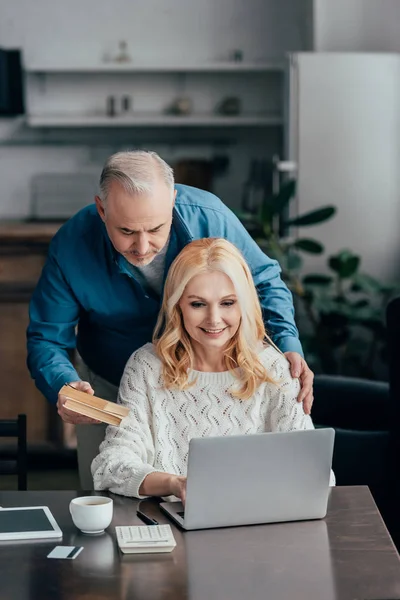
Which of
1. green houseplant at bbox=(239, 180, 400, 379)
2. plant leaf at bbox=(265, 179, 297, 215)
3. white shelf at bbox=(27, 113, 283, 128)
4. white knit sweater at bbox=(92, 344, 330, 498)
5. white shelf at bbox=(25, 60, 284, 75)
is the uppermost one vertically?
white shelf at bbox=(25, 60, 284, 75)

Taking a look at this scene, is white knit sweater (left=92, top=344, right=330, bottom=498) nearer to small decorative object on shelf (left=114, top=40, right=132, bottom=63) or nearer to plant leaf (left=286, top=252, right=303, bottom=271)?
plant leaf (left=286, top=252, right=303, bottom=271)

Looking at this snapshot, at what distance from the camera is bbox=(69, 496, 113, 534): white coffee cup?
1733 millimetres

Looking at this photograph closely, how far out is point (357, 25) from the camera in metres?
5.26

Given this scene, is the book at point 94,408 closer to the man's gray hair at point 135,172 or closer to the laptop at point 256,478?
the laptop at point 256,478

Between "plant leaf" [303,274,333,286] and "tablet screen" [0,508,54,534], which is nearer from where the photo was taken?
"tablet screen" [0,508,54,534]

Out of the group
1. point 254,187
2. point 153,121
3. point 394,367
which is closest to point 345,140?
point 254,187

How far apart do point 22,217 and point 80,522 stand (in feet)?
14.0

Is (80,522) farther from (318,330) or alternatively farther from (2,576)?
(318,330)

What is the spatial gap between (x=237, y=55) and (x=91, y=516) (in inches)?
172

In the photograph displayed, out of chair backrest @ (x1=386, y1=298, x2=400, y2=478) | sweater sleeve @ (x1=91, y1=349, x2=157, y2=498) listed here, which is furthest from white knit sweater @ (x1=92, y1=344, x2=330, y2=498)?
chair backrest @ (x1=386, y1=298, x2=400, y2=478)

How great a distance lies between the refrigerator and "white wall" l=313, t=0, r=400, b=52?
20.6 inches

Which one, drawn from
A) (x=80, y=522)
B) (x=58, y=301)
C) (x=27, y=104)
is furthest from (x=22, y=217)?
(x=80, y=522)

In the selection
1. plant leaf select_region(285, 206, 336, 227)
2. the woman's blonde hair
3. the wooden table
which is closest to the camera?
the wooden table

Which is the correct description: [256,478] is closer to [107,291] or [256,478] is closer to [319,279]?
[107,291]
